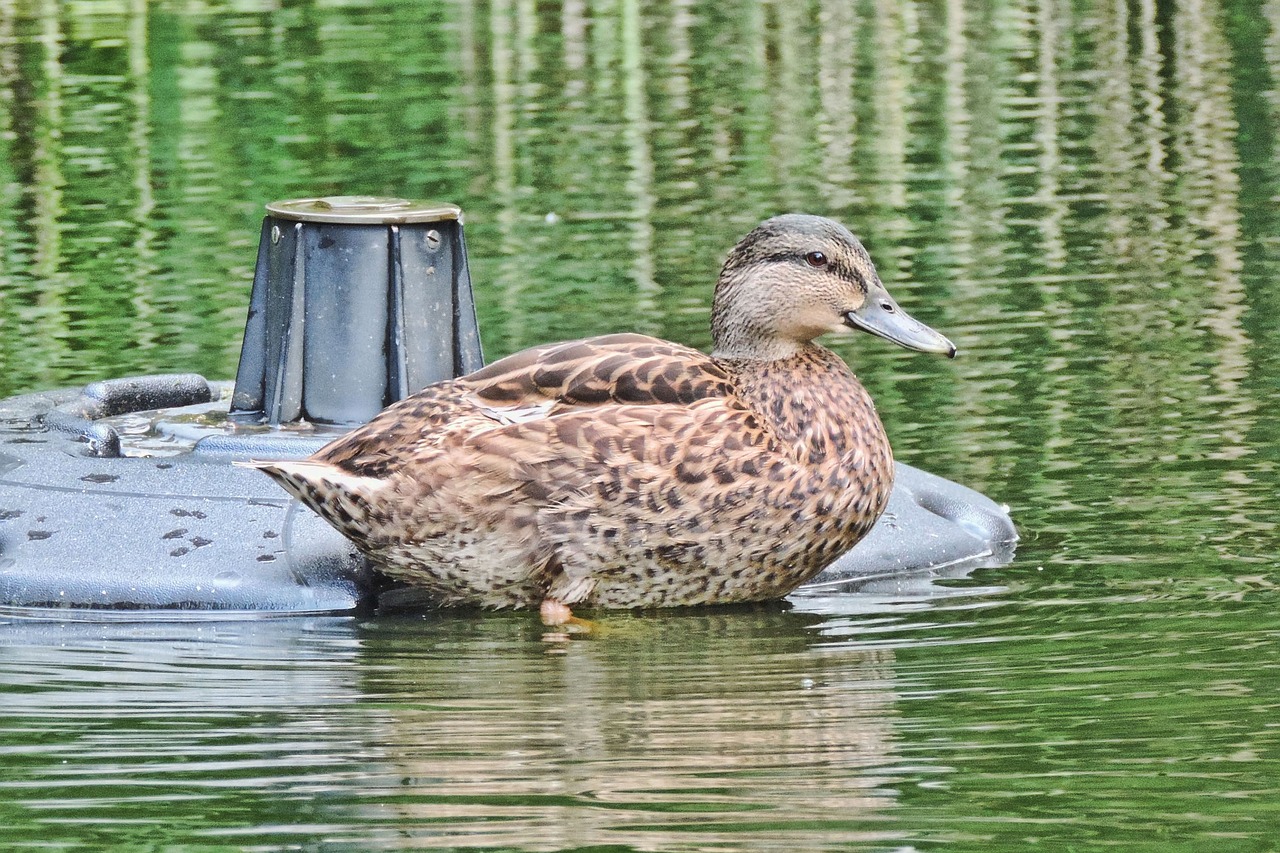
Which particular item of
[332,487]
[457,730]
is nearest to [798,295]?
[332,487]

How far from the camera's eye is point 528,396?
6746mm

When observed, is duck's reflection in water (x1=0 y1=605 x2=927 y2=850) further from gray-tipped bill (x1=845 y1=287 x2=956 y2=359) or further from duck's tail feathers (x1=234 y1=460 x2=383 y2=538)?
gray-tipped bill (x1=845 y1=287 x2=956 y2=359)

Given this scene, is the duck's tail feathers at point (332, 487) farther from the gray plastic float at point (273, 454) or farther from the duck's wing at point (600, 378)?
the duck's wing at point (600, 378)

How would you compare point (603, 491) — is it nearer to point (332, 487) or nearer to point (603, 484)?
point (603, 484)

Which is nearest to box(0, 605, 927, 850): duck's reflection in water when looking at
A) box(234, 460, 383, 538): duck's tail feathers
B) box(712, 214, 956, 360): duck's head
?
box(234, 460, 383, 538): duck's tail feathers

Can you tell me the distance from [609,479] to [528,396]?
1.29 ft

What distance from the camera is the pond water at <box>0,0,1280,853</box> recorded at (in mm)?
4750

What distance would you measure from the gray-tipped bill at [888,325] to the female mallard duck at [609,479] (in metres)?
0.24

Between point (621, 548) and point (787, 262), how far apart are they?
1.05 m

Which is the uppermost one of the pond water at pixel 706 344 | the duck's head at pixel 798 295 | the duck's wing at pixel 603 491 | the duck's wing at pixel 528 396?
the duck's head at pixel 798 295

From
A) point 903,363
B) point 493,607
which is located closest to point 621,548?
point 493,607

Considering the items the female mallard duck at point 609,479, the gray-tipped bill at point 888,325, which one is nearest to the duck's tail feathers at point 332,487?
the female mallard duck at point 609,479

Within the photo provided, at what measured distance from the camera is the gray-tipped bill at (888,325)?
7109 millimetres

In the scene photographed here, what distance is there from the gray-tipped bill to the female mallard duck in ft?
0.78
